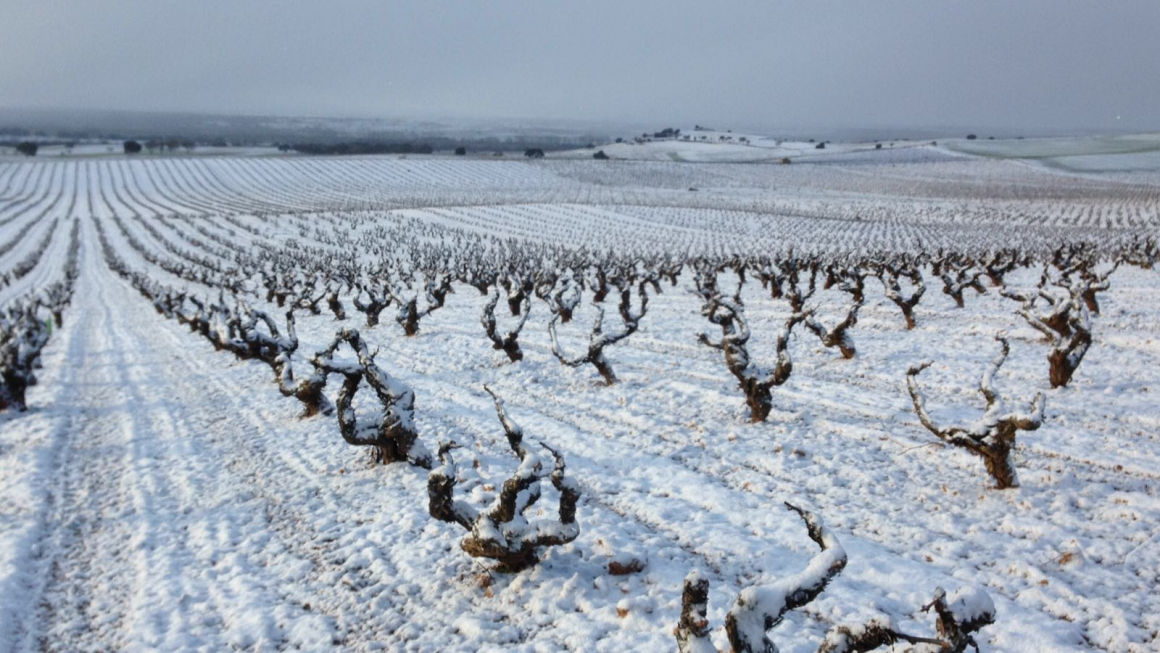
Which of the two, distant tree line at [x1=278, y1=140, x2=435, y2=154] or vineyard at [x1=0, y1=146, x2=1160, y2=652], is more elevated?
distant tree line at [x1=278, y1=140, x2=435, y2=154]

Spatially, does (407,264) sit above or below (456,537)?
below

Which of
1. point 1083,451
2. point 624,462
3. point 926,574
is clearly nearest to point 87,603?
point 624,462

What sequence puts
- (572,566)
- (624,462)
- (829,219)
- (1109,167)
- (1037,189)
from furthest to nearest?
(1109,167)
(1037,189)
(829,219)
(624,462)
(572,566)

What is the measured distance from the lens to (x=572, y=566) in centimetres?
884

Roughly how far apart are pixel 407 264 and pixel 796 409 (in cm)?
5313

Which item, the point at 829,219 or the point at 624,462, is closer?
the point at 624,462

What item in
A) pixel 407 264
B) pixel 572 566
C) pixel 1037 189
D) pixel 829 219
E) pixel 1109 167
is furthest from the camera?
pixel 1109 167

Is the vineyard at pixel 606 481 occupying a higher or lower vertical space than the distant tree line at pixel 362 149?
lower

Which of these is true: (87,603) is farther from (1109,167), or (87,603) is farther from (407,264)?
(1109,167)

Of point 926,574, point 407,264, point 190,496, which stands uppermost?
point 926,574

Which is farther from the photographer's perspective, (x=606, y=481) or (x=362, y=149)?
(x=362, y=149)

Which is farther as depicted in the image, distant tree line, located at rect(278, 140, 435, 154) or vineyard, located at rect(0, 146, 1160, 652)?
distant tree line, located at rect(278, 140, 435, 154)

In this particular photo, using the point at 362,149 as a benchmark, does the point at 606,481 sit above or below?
below

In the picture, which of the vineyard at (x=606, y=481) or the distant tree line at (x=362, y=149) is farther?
the distant tree line at (x=362, y=149)
